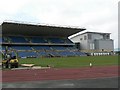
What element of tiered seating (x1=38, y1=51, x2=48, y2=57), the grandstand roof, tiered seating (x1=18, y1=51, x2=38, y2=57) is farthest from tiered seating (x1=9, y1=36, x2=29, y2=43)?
tiered seating (x1=38, y1=51, x2=48, y2=57)

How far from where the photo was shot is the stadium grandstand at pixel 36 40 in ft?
252

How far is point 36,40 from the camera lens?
87125mm

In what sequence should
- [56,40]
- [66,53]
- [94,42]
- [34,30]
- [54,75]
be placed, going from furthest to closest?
[94,42]
[56,40]
[66,53]
[34,30]
[54,75]

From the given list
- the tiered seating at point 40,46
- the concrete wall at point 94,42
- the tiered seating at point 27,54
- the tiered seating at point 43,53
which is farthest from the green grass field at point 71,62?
the concrete wall at point 94,42

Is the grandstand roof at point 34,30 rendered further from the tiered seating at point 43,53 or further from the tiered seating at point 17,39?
the tiered seating at point 43,53

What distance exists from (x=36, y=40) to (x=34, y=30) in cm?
610

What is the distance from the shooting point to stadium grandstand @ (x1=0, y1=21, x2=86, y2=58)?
76.8 m

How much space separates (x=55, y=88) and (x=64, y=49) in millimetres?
76269

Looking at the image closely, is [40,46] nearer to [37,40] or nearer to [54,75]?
[37,40]

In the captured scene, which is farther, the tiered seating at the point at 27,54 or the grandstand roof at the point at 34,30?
the tiered seating at the point at 27,54

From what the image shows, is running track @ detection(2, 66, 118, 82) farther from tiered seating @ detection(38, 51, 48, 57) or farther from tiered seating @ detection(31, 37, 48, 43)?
tiered seating @ detection(31, 37, 48, 43)

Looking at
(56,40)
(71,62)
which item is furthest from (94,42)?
(71,62)

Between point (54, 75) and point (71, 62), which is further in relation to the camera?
point (71, 62)

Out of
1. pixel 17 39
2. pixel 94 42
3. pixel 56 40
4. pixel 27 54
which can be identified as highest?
pixel 17 39
